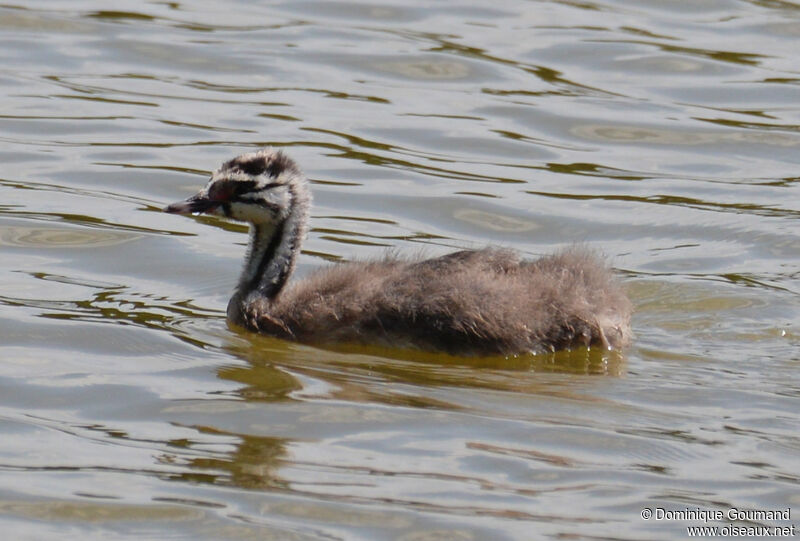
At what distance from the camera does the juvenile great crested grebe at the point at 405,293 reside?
9773 mm

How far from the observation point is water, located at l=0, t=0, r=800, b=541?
7719 mm

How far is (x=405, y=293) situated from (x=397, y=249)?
243 centimetres

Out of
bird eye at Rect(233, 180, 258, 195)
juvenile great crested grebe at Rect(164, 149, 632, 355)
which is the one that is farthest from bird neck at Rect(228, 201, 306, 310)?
bird eye at Rect(233, 180, 258, 195)

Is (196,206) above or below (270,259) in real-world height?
above

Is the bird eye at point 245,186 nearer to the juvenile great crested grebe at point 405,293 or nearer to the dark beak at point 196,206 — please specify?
the juvenile great crested grebe at point 405,293

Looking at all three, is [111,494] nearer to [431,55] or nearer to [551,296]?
[551,296]

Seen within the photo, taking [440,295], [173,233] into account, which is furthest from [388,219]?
[440,295]

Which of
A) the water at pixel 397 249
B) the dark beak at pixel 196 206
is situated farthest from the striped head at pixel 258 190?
the water at pixel 397 249

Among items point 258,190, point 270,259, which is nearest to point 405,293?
point 270,259

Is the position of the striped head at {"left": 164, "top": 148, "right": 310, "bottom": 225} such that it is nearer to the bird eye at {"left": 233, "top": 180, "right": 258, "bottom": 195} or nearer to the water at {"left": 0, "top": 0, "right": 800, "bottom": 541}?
the bird eye at {"left": 233, "top": 180, "right": 258, "bottom": 195}

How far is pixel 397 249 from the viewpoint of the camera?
12273 mm

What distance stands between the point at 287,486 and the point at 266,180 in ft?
10.5

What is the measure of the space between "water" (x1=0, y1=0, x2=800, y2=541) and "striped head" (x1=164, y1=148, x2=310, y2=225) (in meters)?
0.73

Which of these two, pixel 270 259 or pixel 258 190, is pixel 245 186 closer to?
pixel 258 190
